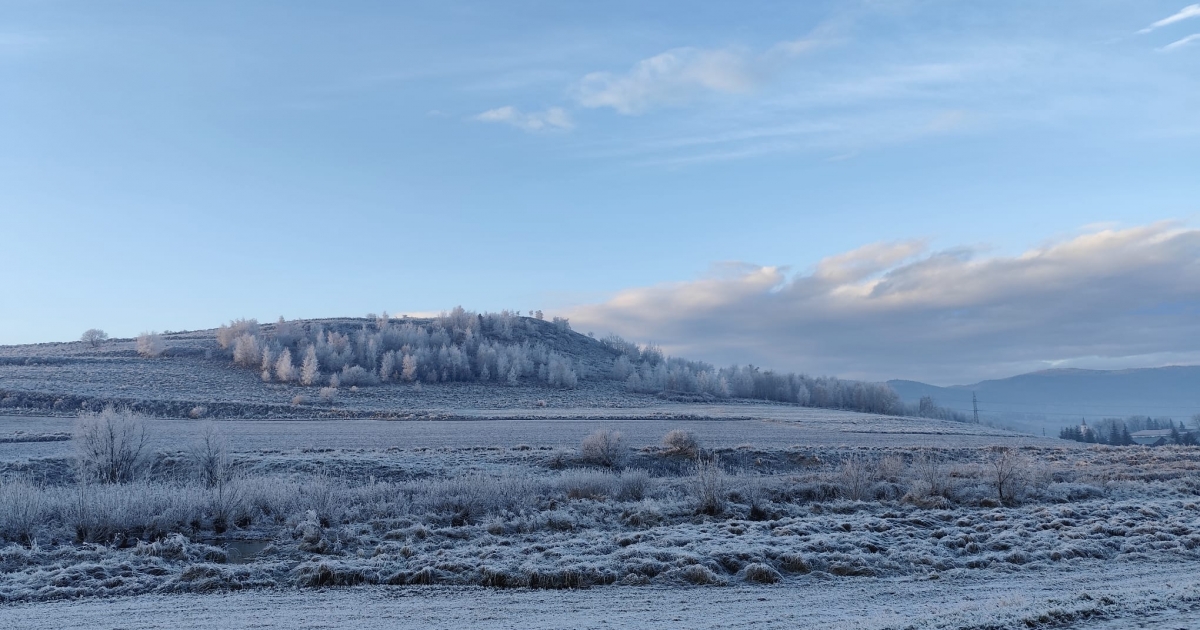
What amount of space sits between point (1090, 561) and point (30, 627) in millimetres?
16072

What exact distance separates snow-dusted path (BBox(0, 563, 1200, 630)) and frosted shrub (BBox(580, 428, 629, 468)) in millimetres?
19500

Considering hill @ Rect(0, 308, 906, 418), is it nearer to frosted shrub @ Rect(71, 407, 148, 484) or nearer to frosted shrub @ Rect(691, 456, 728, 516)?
frosted shrub @ Rect(71, 407, 148, 484)

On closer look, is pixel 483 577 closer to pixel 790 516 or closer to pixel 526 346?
pixel 790 516

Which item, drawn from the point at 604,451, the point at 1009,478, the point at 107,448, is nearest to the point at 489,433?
the point at 604,451

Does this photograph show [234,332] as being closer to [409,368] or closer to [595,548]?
[409,368]

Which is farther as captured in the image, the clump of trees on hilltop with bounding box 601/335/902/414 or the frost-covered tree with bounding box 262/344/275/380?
the clump of trees on hilltop with bounding box 601/335/902/414

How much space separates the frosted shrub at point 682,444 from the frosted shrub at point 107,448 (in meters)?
20.3

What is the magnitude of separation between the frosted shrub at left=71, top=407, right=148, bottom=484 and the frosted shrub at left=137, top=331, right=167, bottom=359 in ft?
259

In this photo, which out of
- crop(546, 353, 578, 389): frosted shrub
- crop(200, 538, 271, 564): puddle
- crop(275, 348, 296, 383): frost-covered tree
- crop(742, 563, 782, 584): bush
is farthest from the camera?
crop(546, 353, 578, 389): frosted shrub

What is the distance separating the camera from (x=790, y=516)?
18438 mm

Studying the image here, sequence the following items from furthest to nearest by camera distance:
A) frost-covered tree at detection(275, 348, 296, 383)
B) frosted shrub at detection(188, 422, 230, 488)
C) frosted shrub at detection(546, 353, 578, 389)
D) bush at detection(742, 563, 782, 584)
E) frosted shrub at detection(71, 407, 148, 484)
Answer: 1. frosted shrub at detection(546, 353, 578, 389)
2. frost-covered tree at detection(275, 348, 296, 383)
3. frosted shrub at detection(71, 407, 148, 484)
4. frosted shrub at detection(188, 422, 230, 488)
5. bush at detection(742, 563, 782, 584)

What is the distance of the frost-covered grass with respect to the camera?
12.4 m

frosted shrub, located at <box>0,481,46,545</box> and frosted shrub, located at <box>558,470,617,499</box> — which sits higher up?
frosted shrub, located at <box>0,481,46,545</box>

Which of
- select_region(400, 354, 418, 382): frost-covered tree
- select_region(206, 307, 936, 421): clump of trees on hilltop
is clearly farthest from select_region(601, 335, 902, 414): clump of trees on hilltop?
select_region(400, 354, 418, 382): frost-covered tree
